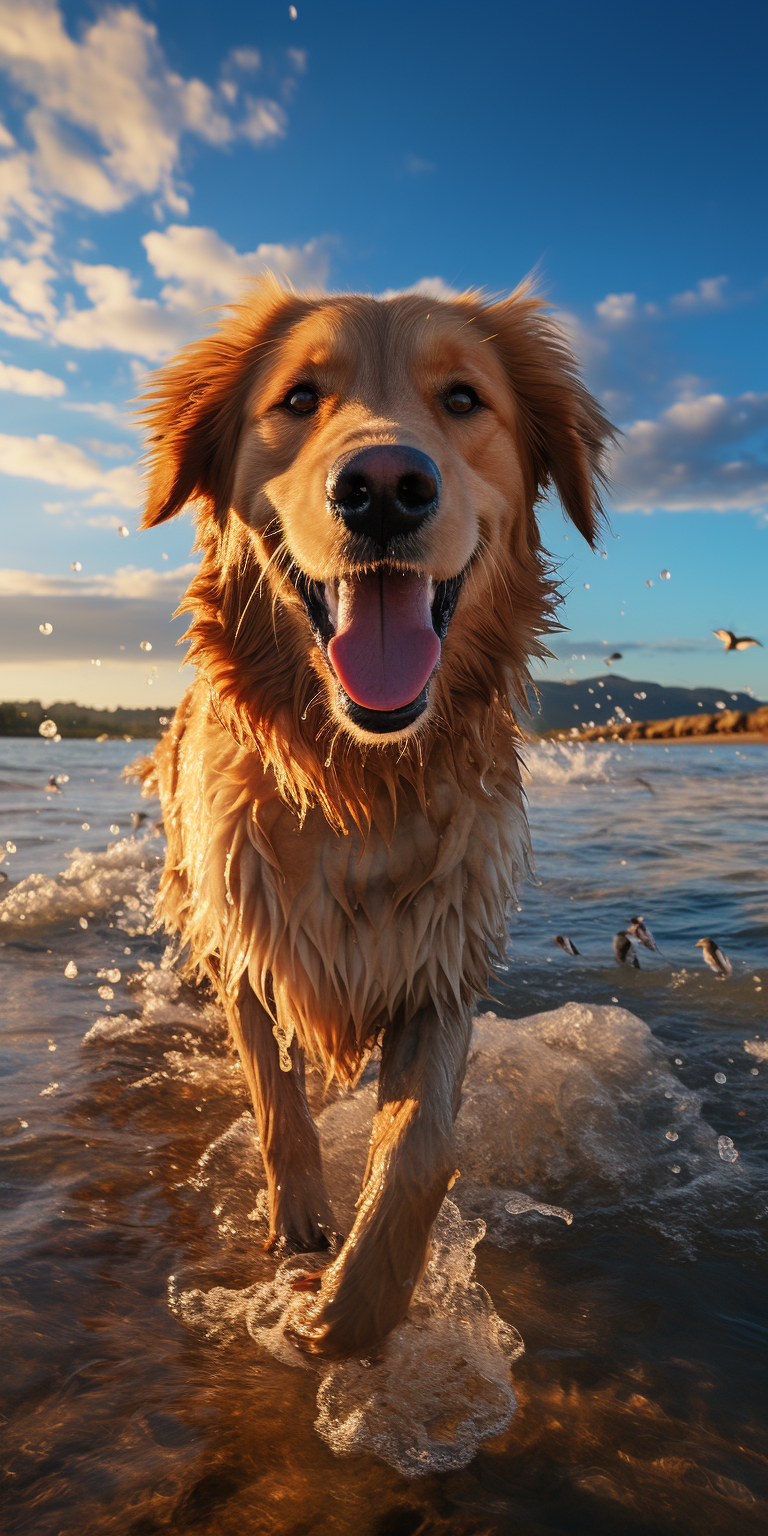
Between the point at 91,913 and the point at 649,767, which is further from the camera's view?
the point at 649,767

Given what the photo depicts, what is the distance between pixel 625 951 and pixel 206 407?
3.63 m

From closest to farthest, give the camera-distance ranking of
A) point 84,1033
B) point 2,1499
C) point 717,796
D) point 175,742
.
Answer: point 2,1499 → point 175,742 → point 84,1033 → point 717,796

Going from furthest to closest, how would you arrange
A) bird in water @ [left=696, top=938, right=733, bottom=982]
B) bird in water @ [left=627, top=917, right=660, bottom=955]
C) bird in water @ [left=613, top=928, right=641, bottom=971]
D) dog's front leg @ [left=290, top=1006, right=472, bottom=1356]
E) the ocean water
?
bird in water @ [left=613, top=928, right=641, bottom=971], bird in water @ [left=627, top=917, right=660, bottom=955], bird in water @ [left=696, top=938, right=733, bottom=982], dog's front leg @ [left=290, top=1006, right=472, bottom=1356], the ocean water

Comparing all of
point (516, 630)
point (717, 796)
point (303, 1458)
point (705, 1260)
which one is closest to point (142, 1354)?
point (303, 1458)

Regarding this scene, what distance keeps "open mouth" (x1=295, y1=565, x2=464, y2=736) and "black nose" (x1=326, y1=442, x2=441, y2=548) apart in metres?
0.12

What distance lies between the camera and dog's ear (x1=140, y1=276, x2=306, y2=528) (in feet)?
8.87

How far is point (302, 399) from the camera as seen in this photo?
8.05 feet

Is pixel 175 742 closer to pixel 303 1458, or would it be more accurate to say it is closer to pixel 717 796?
pixel 303 1458

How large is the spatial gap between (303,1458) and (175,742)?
7.94 feet

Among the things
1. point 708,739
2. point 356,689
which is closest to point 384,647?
point 356,689

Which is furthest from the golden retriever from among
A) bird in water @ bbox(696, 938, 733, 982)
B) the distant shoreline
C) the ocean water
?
the distant shoreline

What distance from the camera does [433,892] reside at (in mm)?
2436

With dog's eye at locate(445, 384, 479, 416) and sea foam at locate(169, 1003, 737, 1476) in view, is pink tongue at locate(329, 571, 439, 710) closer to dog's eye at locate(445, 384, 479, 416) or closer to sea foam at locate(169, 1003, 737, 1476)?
dog's eye at locate(445, 384, 479, 416)

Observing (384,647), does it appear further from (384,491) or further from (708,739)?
(708,739)
